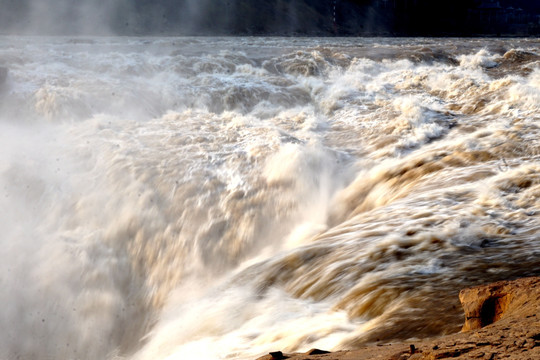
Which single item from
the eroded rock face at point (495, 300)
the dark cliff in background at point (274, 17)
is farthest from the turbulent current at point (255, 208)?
the dark cliff in background at point (274, 17)

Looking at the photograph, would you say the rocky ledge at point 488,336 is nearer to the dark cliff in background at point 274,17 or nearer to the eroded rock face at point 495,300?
the eroded rock face at point 495,300

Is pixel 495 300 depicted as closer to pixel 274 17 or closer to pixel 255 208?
pixel 255 208

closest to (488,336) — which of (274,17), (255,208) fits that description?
(255,208)

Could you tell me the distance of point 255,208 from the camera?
6.62 meters

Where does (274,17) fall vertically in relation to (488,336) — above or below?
above

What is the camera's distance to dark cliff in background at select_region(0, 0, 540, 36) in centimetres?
2855

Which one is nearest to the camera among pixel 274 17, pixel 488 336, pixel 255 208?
pixel 488 336

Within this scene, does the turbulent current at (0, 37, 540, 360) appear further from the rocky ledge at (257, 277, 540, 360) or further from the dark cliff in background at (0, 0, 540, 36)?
the dark cliff in background at (0, 0, 540, 36)

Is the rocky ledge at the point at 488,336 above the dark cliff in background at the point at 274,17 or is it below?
below

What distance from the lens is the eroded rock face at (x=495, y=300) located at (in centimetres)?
301

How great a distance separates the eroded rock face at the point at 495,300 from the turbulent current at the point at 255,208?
31 centimetres

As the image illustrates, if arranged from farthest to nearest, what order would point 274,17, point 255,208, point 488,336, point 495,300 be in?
point 274,17 → point 255,208 → point 495,300 → point 488,336

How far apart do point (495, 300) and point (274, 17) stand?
107ft

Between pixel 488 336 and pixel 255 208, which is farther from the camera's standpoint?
pixel 255 208
